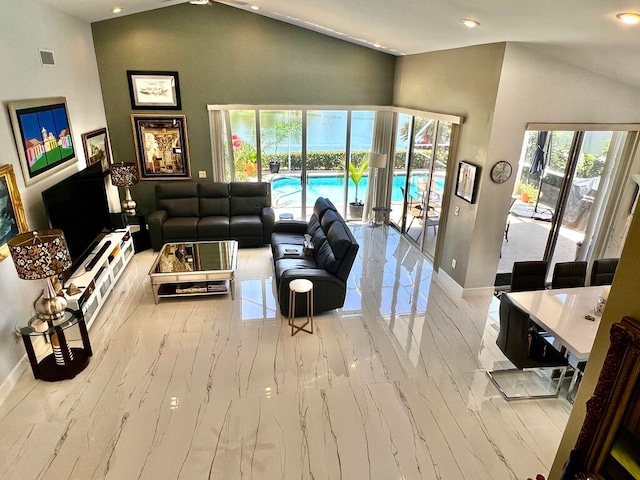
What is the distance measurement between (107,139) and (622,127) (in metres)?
7.56

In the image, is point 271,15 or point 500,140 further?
point 271,15

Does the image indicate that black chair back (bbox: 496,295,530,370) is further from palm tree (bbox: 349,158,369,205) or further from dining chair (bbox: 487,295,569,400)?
palm tree (bbox: 349,158,369,205)

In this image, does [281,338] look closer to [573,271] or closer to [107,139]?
[573,271]

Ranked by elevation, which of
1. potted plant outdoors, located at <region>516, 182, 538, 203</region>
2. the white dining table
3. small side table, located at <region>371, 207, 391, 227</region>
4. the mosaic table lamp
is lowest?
small side table, located at <region>371, 207, 391, 227</region>

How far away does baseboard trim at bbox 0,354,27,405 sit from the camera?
347cm

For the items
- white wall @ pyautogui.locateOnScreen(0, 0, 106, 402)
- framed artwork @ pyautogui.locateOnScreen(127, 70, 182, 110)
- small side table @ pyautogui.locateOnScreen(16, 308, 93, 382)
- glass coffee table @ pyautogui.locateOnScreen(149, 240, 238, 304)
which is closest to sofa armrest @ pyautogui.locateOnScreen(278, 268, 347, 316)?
glass coffee table @ pyautogui.locateOnScreen(149, 240, 238, 304)

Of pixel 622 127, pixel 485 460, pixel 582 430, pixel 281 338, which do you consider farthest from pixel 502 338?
pixel 622 127

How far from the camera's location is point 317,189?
8.12 m

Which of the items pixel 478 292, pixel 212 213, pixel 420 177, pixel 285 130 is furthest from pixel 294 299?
pixel 285 130

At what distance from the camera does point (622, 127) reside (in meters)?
4.74

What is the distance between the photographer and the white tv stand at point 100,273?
425 cm

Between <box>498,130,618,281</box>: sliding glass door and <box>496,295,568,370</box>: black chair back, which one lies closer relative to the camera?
<box>496,295,568,370</box>: black chair back

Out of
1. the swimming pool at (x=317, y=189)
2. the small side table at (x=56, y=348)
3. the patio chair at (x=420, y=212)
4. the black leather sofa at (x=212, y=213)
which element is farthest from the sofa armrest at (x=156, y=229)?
the patio chair at (x=420, y=212)

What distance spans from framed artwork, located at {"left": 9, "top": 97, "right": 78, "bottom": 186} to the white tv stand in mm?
1111
